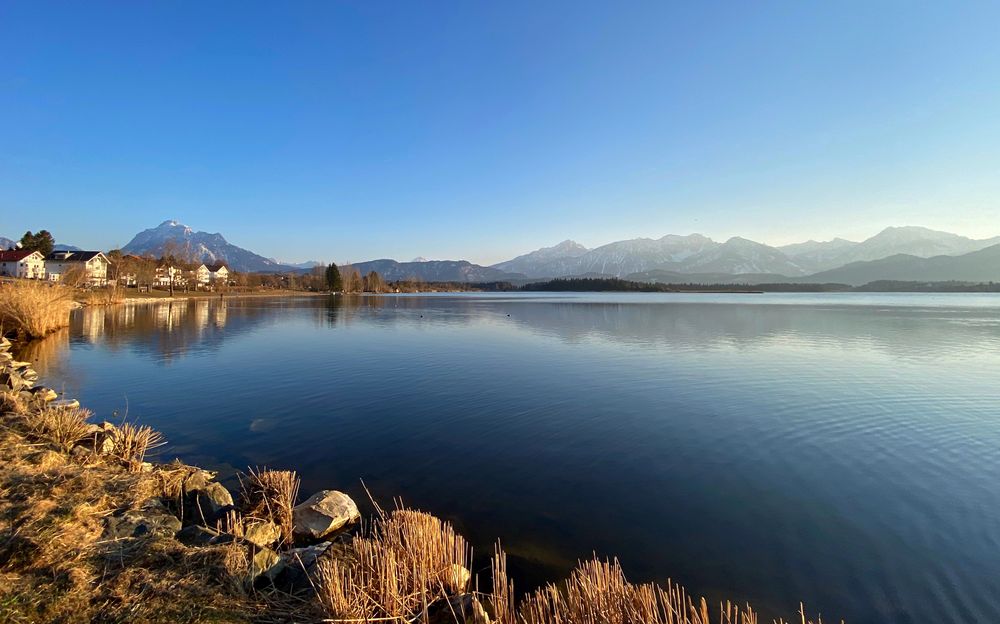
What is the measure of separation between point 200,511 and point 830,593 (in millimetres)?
8708

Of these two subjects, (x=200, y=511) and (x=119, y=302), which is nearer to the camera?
(x=200, y=511)

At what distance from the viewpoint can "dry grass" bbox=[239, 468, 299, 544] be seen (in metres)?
6.63

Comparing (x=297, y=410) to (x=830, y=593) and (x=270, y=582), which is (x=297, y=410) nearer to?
(x=270, y=582)

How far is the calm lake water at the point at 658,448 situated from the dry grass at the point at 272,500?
4.36 ft

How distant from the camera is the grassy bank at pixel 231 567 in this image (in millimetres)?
3984

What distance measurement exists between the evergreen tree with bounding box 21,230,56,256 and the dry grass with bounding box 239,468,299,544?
428 ft

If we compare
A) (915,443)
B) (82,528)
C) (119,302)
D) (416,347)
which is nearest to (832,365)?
(915,443)

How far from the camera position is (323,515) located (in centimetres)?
689

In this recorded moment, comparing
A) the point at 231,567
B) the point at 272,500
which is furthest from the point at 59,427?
the point at 231,567

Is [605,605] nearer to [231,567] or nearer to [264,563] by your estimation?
[264,563]

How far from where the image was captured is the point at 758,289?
196250mm

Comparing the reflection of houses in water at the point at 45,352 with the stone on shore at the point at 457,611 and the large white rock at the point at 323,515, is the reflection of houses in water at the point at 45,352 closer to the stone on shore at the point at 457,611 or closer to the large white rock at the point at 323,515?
the large white rock at the point at 323,515

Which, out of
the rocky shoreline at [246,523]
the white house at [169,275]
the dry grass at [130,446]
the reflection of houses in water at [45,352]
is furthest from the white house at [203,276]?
the rocky shoreline at [246,523]

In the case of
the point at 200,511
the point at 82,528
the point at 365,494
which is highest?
the point at 82,528
